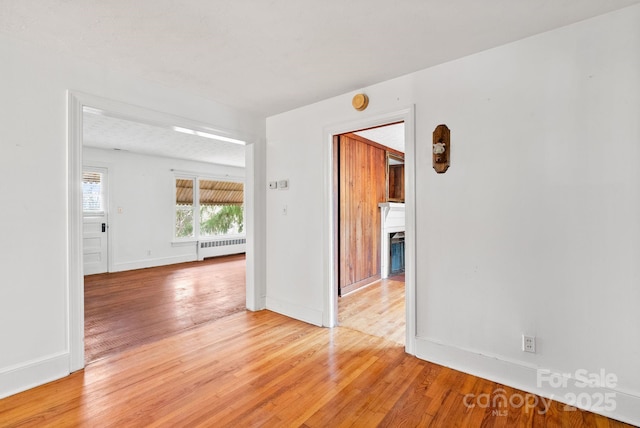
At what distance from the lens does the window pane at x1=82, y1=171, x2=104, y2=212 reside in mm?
5648

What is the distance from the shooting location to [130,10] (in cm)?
170

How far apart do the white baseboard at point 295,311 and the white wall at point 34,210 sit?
6.27ft

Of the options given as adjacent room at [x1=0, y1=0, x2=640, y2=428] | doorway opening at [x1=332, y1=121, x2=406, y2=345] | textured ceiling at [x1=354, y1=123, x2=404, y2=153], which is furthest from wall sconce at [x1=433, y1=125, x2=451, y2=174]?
textured ceiling at [x1=354, y1=123, x2=404, y2=153]

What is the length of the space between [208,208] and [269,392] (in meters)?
6.28

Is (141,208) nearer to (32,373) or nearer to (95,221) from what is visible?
(95,221)

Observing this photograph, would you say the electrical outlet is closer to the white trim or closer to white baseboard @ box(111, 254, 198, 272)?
the white trim

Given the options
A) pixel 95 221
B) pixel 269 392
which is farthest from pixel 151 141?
pixel 269 392

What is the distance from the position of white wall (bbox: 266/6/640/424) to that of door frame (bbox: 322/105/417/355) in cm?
6

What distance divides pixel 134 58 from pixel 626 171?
332 cm

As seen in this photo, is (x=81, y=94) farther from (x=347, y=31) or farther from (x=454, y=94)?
(x=454, y=94)

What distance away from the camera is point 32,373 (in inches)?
80.7

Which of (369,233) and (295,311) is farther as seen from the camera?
(369,233)

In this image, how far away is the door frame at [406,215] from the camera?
249 centimetres

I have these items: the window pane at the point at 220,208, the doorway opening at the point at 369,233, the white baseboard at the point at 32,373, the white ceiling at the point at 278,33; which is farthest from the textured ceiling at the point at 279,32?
the window pane at the point at 220,208
